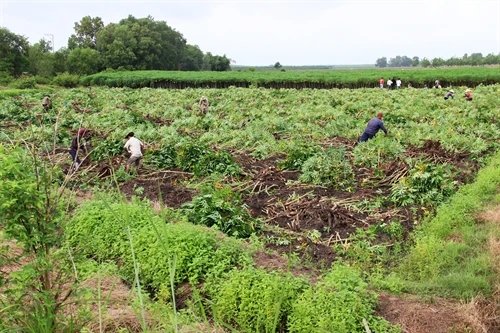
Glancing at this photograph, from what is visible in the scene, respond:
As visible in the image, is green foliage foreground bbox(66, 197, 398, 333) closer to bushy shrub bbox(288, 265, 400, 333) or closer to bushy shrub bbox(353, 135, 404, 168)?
bushy shrub bbox(288, 265, 400, 333)

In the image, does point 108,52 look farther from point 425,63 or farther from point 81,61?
point 425,63

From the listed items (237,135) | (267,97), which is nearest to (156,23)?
(267,97)

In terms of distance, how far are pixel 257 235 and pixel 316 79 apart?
38906 mm

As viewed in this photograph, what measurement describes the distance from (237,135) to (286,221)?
640 cm

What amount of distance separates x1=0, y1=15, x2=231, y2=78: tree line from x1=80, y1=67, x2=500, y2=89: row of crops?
50.2ft

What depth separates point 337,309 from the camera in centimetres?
498

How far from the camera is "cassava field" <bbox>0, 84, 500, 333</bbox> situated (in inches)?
138

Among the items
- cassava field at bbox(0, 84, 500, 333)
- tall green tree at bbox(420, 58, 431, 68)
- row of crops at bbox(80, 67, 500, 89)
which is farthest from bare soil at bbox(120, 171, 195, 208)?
tall green tree at bbox(420, 58, 431, 68)

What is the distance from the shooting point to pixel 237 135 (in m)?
14.4

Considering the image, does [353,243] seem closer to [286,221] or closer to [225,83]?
[286,221]

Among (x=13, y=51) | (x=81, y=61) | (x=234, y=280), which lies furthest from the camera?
(x=81, y=61)

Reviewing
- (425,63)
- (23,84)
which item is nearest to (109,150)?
(23,84)

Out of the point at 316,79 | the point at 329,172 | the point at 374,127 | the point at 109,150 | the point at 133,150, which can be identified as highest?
the point at 316,79

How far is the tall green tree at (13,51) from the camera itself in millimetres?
62281
